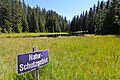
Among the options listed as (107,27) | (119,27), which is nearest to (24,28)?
(107,27)

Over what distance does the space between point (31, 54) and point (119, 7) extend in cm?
4711

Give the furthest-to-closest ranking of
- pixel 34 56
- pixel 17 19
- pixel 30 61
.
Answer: pixel 17 19, pixel 34 56, pixel 30 61

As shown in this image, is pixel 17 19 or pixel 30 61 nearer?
pixel 30 61

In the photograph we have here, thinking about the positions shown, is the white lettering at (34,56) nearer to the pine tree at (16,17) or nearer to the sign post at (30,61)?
the sign post at (30,61)

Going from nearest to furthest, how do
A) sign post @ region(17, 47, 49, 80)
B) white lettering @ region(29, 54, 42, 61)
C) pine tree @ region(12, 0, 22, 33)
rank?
sign post @ region(17, 47, 49, 80) → white lettering @ region(29, 54, 42, 61) → pine tree @ region(12, 0, 22, 33)

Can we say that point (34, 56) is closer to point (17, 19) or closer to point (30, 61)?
point (30, 61)

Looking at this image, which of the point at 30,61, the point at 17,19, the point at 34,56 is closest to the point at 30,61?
the point at 30,61

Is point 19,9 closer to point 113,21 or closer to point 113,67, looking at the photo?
point 113,21

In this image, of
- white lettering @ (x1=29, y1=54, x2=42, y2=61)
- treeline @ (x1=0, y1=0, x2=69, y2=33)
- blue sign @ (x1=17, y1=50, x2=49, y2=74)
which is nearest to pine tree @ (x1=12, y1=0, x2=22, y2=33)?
treeline @ (x1=0, y1=0, x2=69, y2=33)

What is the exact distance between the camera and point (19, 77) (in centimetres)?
529

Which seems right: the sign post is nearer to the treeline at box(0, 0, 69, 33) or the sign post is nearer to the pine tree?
the treeline at box(0, 0, 69, 33)

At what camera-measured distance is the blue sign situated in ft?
10.1

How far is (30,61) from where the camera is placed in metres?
3.29

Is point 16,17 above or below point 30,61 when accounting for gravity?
above
